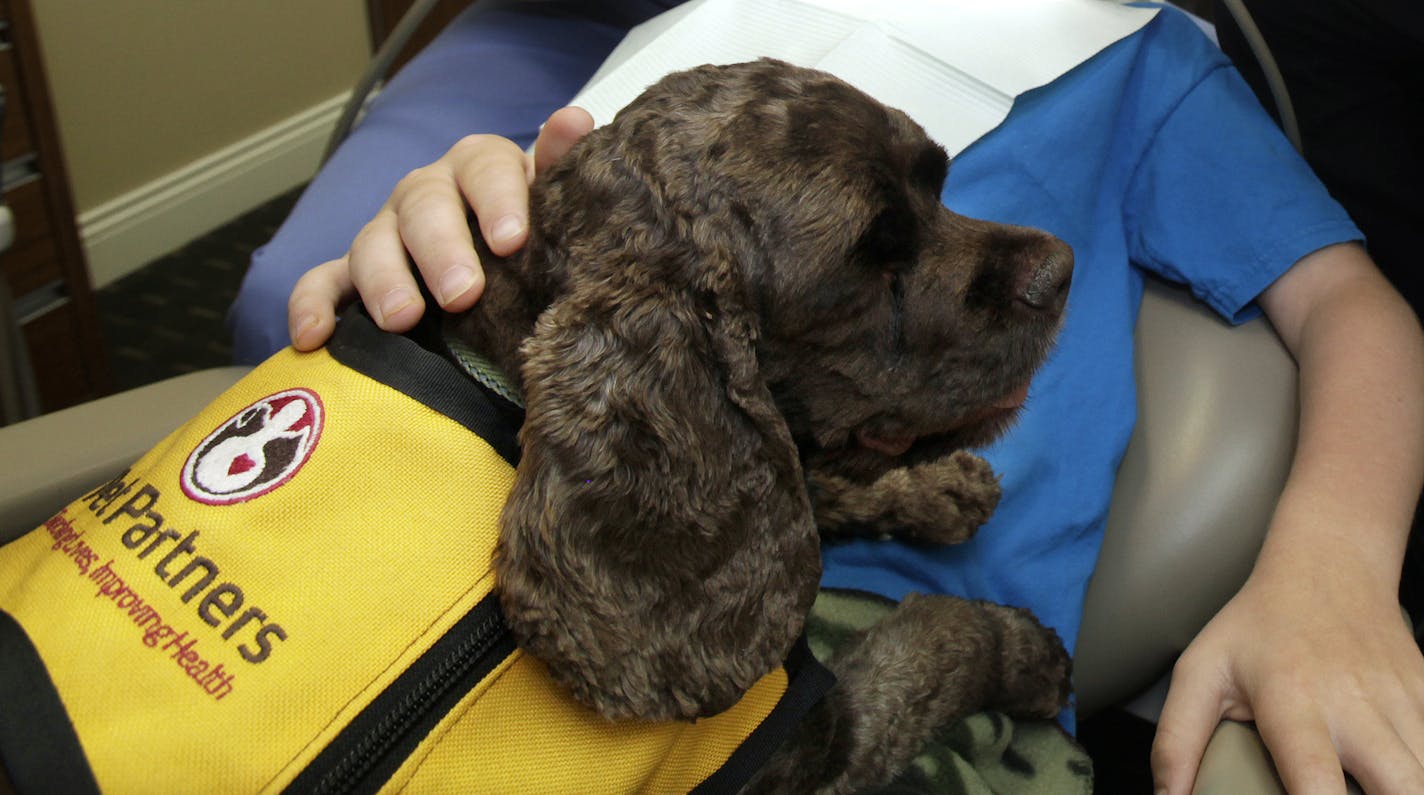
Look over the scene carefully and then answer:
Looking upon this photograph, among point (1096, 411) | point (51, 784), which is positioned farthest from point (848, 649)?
point (51, 784)

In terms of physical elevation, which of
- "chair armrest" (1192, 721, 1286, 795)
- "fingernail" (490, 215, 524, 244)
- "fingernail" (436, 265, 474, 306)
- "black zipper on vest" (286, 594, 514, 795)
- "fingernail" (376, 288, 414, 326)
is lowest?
"chair armrest" (1192, 721, 1286, 795)

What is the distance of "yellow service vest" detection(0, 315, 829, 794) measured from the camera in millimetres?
882

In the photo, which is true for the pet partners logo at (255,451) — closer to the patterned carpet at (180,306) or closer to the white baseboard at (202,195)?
the patterned carpet at (180,306)

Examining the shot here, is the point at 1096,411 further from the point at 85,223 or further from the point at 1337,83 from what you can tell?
the point at 85,223

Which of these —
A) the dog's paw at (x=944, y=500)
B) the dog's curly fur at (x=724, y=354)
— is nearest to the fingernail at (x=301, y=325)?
the dog's curly fur at (x=724, y=354)

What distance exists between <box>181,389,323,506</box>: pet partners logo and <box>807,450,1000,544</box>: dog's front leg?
68cm

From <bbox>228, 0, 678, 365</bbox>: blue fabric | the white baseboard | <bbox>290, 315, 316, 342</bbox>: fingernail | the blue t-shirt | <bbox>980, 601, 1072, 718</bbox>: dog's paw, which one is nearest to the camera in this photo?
<bbox>290, 315, 316, 342</bbox>: fingernail

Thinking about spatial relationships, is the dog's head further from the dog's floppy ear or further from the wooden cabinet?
the wooden cabinet

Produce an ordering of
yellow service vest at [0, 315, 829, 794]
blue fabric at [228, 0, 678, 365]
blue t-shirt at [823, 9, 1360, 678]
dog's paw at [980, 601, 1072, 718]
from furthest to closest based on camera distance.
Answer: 1. blue fabric at [228, 0, 678, 365]
2. blue t-shirt at [823, 9, 1360, 678]
3. dog's paw at [980, 601, 1072, 718]
4. yellow service vest at [0, 315, 829, 794]

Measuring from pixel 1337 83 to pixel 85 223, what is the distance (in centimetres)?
335

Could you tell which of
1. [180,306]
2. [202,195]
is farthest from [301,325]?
[202,195]

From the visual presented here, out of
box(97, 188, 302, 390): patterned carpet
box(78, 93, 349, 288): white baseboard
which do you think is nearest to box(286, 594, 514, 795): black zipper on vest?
box(97, 188, 302, 390): patterned carpet

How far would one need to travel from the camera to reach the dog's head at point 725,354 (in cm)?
96

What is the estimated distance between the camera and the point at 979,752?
4.37 ft
